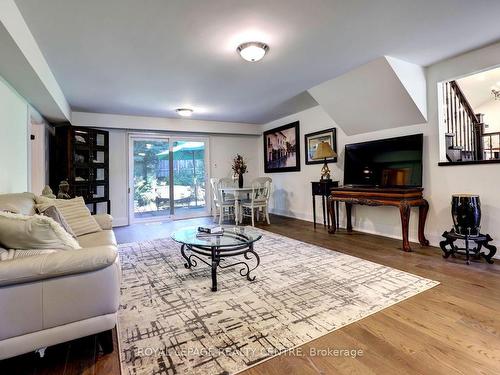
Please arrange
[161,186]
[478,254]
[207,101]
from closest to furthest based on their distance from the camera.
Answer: [478,254]
[207,101]
[161,186]

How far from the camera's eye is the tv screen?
3615 millimetres

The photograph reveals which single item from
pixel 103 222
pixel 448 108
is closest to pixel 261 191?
pixel 103 222

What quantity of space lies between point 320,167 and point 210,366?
454 centimetres

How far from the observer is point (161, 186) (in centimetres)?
624

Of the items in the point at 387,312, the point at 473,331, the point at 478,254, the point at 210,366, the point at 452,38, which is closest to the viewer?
the point at 210,366

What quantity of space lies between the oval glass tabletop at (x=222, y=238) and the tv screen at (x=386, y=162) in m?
2.37

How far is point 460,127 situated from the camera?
12.6 ft

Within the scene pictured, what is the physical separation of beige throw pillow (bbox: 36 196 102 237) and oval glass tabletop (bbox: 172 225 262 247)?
879 millimetres

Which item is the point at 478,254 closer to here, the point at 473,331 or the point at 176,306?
the point at 473,331

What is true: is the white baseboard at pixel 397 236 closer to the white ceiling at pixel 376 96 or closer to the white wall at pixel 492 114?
the white ceiling at pixel 376 96

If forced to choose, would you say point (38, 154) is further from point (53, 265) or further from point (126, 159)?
point (53, 265)

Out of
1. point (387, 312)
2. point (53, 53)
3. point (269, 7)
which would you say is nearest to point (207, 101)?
point (53, 53)

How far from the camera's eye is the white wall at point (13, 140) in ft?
8.86

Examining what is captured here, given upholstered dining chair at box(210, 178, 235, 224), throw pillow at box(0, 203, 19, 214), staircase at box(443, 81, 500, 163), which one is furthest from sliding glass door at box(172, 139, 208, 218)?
staircase at box(443, 81, 500, 163)
